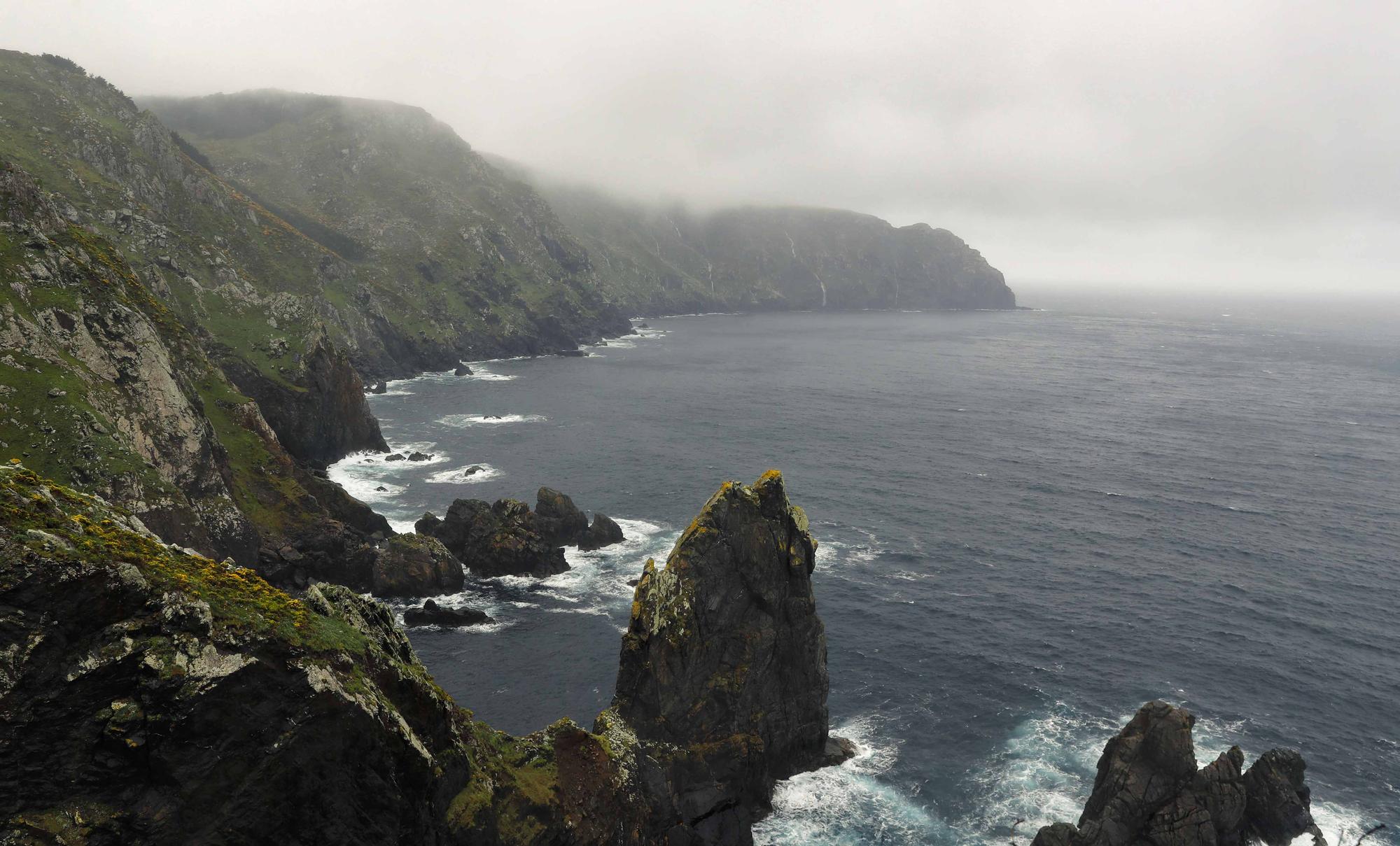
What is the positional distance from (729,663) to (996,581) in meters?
41.2

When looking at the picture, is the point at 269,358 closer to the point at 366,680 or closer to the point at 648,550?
the point at 648,550

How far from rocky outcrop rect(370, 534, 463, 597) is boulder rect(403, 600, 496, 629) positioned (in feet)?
12.4

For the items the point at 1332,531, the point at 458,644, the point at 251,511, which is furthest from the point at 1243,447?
the point at 251,511

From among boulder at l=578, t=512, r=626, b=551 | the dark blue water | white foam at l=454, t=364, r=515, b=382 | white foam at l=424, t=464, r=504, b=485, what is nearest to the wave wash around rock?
the dark blue water

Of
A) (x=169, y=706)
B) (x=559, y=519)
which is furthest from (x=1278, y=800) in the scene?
(x=559, y=519)

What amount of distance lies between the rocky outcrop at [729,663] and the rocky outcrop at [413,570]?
32984 mm

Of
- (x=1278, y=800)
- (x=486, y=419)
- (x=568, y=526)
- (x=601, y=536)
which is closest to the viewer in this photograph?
(x=1278, y=800)

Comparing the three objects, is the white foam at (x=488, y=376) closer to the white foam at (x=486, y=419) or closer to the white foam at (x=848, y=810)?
the white foam at (x=486, y=419)

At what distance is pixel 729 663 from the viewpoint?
162 ft

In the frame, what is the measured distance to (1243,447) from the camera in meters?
129

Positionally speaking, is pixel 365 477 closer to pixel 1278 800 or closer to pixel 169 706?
pixel 169 706

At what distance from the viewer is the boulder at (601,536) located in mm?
86188

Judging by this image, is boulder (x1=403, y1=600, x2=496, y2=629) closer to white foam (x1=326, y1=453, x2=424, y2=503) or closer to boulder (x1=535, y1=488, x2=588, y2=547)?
boulder (x1=535, y1=488, x2=588, y2=547)

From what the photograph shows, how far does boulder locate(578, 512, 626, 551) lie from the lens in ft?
283
